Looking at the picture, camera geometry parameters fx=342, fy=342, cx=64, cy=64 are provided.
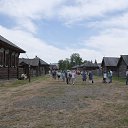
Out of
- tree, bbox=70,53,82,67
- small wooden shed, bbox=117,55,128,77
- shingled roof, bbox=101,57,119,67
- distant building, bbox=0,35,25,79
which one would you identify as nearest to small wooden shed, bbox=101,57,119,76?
shingled roof, bbox=101,57,119,67

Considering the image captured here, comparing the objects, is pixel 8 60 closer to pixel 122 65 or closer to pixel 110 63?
pixel 122 65

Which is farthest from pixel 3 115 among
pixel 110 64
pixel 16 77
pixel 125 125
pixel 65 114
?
pixel 110 64

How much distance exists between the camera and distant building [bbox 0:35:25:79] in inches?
1371

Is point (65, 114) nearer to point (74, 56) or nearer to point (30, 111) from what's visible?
point (30, 111)

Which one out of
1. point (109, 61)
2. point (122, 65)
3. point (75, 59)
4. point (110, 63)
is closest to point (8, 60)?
point (122, 65)

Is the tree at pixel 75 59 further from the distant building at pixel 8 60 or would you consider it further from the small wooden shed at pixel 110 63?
the distant building at pixel 8 60

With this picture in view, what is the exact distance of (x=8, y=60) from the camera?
38.0m

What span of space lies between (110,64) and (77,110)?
61.4m

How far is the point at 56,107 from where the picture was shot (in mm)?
13648

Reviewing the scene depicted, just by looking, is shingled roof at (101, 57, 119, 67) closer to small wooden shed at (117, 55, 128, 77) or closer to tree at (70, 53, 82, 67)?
small wooden shed at (117, 55, 128, 77)

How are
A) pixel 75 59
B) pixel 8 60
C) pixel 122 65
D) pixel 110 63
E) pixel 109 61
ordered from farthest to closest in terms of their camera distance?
pixel 75 59
pixel 109 61
pixel 110 63
pixel 122 65
pixel 8 60

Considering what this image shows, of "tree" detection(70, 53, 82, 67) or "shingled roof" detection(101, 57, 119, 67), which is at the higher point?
"tree" detection(70, 53, 82, 67)

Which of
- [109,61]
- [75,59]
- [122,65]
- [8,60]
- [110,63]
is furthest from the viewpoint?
[75,59]

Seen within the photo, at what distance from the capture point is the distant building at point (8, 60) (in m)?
34.8
